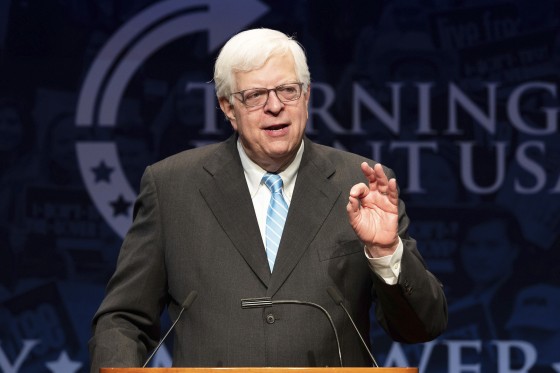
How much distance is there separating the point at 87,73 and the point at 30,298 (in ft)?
3.01

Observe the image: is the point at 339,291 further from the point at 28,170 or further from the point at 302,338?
the point at 28,170

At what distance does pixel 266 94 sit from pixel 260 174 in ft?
0.71

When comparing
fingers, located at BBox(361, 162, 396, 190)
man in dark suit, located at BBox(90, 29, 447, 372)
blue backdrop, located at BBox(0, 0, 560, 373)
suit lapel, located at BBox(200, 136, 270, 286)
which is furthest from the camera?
blue backdrop, located at BBox(0, 0, 560, 373)

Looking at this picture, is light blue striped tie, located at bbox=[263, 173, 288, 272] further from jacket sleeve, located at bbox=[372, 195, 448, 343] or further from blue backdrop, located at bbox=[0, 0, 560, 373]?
blue backdrop, located at bbox=[0, 0, 560, 373]

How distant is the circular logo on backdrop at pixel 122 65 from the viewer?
438cm

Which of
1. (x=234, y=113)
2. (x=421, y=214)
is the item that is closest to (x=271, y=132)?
(x=234, y=113)

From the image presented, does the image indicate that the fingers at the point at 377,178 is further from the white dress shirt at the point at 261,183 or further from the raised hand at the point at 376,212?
the white dress shirt at the point at 261,183

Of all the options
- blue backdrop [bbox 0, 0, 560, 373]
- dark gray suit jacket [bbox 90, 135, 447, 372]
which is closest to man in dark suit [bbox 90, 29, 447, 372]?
dark gray suit jacket [bbox 90, 135, 447, 372]

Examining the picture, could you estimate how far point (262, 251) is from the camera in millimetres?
Answer: 2596

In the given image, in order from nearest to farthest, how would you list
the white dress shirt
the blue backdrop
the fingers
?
the fingers < the white dress shirt < the blue backdrop

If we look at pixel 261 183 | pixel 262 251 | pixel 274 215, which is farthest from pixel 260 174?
pixel 262 251

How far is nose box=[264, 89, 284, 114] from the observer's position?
2609mm

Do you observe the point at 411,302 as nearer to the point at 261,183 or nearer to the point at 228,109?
the point at 261,183

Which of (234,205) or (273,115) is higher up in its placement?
(273,115)
